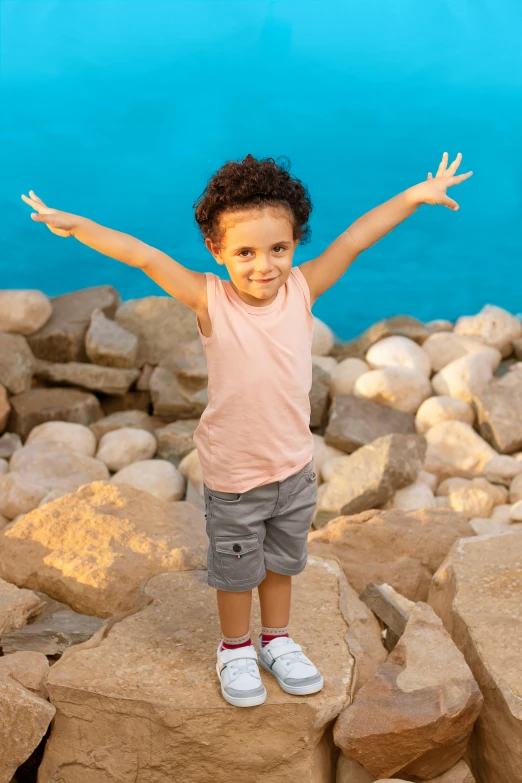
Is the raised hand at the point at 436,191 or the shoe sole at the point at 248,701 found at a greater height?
the raised hand at the point at 436,191

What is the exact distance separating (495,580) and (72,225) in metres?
1.71

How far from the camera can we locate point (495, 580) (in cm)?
290

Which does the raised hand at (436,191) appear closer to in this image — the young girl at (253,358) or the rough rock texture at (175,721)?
the young girl at (253,358)

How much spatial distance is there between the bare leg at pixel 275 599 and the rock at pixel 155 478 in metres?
2.16

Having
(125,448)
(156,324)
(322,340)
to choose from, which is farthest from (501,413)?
(156,324)

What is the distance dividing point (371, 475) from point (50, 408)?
6.36ft

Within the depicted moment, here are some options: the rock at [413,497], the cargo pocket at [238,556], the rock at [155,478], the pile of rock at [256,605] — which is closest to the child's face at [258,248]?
the cargo pocket at [238,556]

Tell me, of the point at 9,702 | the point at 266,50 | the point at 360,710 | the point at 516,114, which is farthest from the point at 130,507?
the point at 516,114

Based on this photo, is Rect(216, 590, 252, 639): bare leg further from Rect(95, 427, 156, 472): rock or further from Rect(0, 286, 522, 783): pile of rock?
Rect(95, 427, 156, 472): rock

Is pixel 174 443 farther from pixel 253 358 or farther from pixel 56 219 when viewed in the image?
pixel 56 219

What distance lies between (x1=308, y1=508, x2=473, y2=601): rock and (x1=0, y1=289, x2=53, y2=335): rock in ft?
8.64

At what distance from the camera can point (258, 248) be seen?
2219mm

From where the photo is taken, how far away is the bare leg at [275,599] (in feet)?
8.26

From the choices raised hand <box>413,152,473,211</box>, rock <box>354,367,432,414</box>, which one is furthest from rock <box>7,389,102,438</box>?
raised hand <box>413,152,473,211</box>
